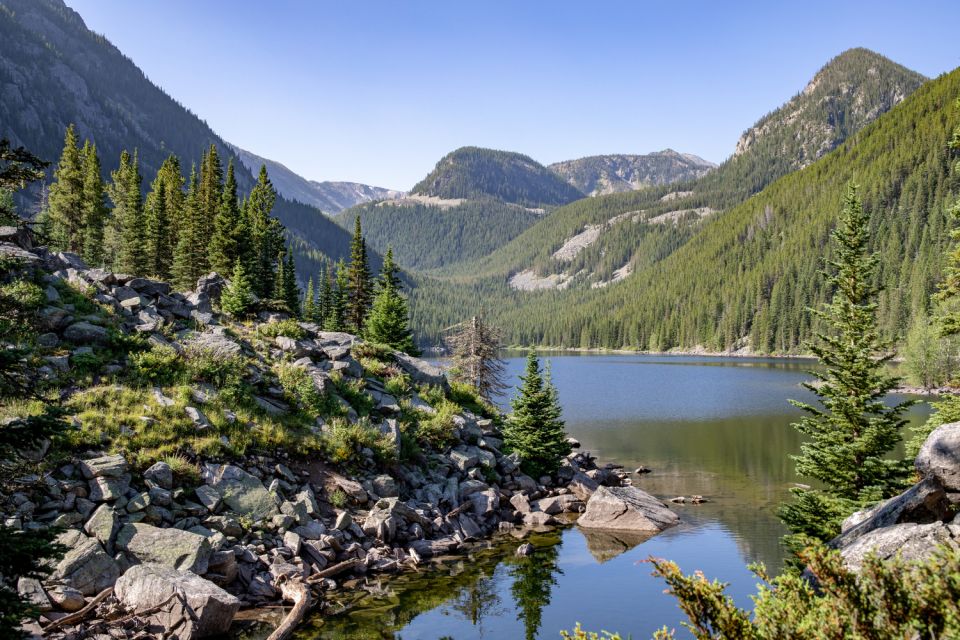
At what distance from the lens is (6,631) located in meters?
7.55

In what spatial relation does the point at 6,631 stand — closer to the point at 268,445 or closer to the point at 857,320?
the point at 268,445

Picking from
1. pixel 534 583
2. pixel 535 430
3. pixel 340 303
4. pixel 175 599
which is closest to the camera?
pixel 175 599

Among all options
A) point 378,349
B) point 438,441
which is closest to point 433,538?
point 438,441

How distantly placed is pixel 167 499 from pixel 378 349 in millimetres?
18519

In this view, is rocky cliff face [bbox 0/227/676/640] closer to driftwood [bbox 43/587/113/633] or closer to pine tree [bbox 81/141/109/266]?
driftwood [bbox 43/587/113/633]

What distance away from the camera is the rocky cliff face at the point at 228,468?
15633 mm

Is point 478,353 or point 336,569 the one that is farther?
point 478,353

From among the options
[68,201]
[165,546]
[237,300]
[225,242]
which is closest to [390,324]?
[237,300]

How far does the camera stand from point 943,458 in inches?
597

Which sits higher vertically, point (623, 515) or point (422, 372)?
point (422, 372)

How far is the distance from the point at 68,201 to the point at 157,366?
49223 mm

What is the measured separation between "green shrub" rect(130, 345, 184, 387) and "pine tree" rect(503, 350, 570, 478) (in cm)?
1786

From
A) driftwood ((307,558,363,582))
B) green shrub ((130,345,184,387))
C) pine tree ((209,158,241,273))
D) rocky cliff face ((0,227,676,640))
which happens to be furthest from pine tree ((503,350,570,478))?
pine tree ((209,158,241,273))

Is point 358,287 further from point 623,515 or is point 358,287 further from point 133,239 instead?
point 623,515
